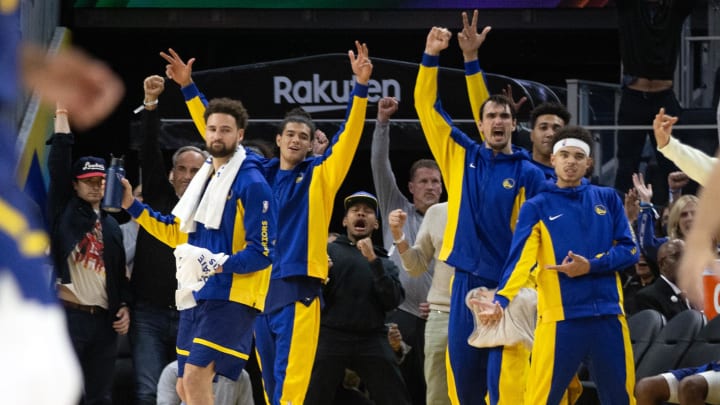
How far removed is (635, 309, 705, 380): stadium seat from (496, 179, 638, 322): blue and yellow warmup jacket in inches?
41.7

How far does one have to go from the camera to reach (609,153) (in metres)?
10.4

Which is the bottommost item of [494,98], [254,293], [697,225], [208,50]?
[254,293]

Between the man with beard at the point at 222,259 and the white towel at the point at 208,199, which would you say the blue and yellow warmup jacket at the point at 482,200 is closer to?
the man with beard at the point at 222,259

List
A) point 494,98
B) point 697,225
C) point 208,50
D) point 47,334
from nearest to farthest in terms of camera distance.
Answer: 1. point 47,334
2. point 697,225
3. point 494,98
4. point 208,50

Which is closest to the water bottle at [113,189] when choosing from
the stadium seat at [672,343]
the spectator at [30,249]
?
the stadium seat at [672,343]

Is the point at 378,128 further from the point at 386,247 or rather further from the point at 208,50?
the point at 208,50

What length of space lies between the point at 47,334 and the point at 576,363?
5235 millimetres

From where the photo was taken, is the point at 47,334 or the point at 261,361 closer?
the point at 47,334

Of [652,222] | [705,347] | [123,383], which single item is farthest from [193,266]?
[652,222]

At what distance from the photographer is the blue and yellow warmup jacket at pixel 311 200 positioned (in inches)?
320

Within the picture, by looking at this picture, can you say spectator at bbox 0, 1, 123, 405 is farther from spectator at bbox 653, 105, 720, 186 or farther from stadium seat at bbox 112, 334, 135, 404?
stadium seat at bbox 112, 334, 135, 404

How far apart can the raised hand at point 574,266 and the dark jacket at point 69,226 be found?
10.9ft

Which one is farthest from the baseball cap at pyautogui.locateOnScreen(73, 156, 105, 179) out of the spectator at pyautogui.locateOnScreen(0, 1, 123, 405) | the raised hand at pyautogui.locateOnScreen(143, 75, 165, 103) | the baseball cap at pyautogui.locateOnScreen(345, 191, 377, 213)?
the spectator at pyautogui.locateOnScreen(0, 1, 123, 405)

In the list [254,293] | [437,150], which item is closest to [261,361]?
[254,293]
